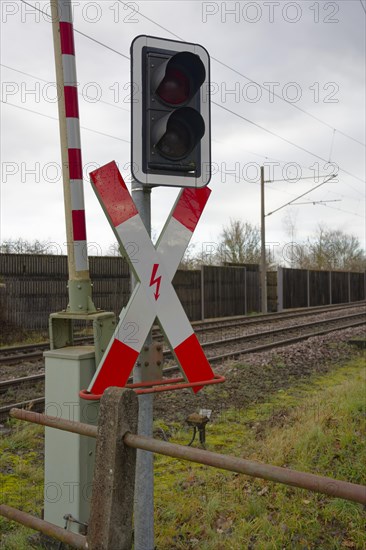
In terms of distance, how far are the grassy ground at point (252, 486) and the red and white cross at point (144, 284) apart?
1.61 m

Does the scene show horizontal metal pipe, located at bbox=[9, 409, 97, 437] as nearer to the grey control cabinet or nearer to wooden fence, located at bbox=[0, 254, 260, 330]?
the grey control cabinet

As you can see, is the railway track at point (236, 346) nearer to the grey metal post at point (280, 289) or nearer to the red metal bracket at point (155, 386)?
the red metal bracket at point (155, 386)

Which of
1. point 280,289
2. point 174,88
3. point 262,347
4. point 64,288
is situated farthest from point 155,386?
point 280,289

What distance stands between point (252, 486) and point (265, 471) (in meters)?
2.66

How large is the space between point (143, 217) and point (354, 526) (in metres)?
2.61

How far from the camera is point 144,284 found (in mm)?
2328

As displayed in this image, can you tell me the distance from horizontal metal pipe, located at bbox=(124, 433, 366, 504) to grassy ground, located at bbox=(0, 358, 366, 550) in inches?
67.8

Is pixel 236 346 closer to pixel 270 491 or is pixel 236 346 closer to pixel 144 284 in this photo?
pixel 270 491

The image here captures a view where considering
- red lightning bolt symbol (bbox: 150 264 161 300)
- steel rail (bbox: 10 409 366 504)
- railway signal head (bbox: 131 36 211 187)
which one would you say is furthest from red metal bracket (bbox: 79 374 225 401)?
railway signal head (bbox: 131 36 211 187)

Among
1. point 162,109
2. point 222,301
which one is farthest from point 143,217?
point 222,301

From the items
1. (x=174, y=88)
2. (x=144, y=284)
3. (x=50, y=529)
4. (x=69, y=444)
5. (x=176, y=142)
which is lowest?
(x=50, y=529)

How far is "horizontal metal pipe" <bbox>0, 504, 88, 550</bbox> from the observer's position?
2.18 metres

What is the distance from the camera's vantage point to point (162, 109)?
8.20ft

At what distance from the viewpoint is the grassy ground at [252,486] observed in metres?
3.43
